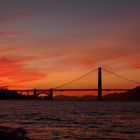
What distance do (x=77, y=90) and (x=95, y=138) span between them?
→ 9322 cm

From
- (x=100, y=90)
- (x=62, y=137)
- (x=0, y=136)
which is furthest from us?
(x=100, y=90)

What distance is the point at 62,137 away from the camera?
2341cm

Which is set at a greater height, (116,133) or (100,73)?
(100,73)

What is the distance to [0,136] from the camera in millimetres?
19922

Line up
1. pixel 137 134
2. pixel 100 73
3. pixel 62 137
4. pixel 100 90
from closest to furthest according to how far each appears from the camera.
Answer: pixel 62 137 → pixel 137 134 → pixel 100 90 → pixel 100 73

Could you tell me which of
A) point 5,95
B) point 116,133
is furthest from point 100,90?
point 116,133

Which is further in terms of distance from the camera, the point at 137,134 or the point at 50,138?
the point at 137,134

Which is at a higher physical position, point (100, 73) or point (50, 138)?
point (100, 73)

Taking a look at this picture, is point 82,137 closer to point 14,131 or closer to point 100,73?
point 14,131

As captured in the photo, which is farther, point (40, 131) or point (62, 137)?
point (40, 131)

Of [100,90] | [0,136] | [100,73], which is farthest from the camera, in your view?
[100,73]

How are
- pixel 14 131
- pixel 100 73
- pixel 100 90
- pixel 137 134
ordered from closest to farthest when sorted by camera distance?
pixel 14 131 → pixel 137 134 → pixel 100 90 → pixel 100 73

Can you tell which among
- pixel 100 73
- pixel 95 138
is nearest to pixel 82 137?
pixel 95 138

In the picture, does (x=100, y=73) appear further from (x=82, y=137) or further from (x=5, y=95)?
(x=82, y=137)
